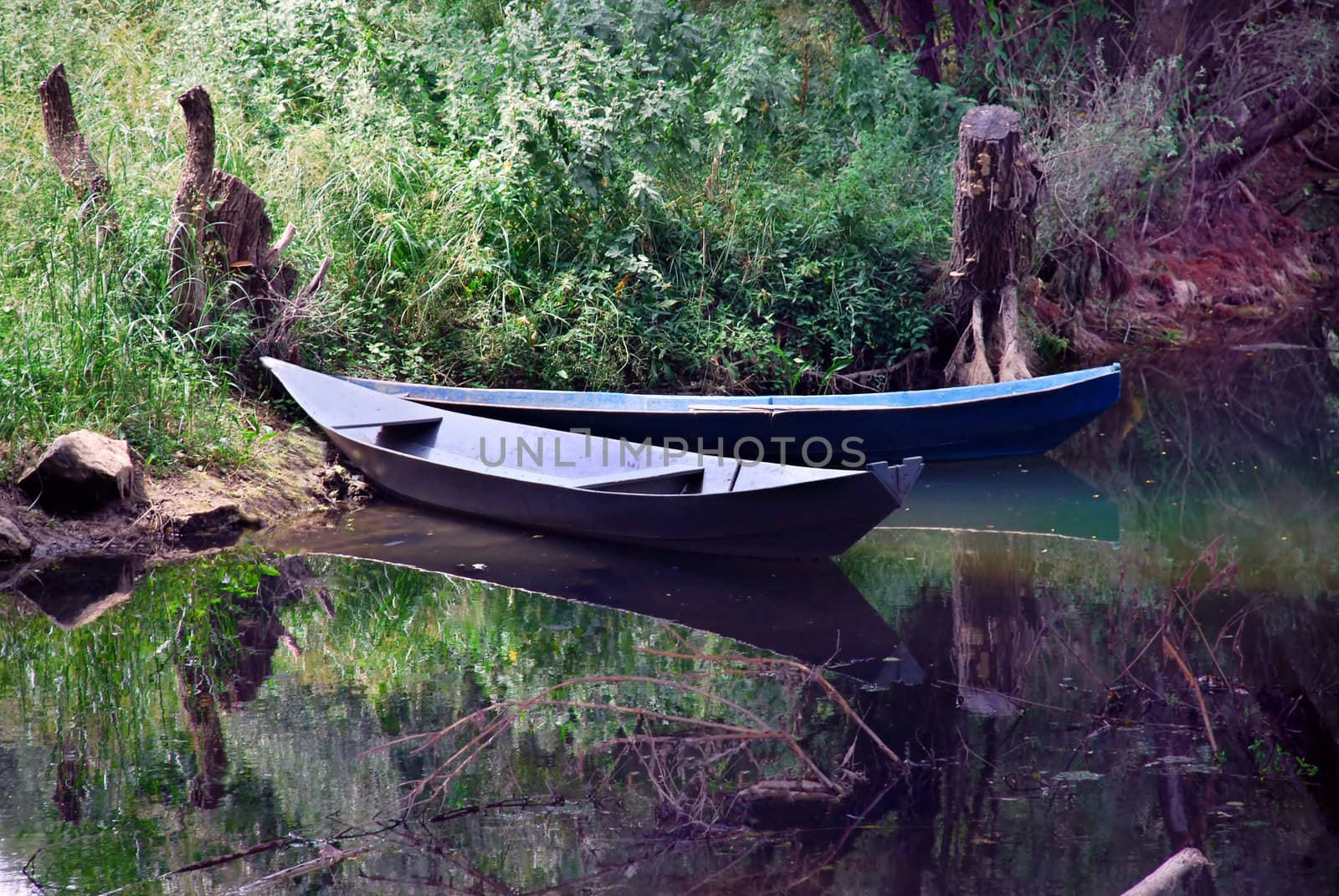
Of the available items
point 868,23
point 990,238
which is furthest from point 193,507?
point 868,23

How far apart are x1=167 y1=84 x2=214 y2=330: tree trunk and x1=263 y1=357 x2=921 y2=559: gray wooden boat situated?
633 millimetres

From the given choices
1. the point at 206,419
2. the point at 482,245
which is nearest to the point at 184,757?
the point at 206,419

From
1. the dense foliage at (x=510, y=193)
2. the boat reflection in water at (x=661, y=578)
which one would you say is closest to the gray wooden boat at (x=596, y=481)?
the boat reflection in water at (x=661, y=578)

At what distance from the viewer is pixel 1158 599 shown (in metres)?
5.46

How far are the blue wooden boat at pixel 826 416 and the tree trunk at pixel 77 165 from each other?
185cm

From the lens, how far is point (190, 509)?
677 cm

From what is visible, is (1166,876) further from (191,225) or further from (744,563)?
(191,225)

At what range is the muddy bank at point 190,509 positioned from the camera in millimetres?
6395

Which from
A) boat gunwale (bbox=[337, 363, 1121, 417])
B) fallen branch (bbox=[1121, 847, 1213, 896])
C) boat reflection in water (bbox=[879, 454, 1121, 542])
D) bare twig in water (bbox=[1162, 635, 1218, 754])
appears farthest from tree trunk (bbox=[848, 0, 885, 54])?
fallen branch (bbox=[1121, 847, 1213, 896])

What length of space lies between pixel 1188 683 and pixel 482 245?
6.20 meters

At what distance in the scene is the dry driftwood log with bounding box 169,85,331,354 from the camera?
7.52 meters

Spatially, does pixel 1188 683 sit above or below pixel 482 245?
below

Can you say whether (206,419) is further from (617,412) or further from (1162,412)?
(1162,412)

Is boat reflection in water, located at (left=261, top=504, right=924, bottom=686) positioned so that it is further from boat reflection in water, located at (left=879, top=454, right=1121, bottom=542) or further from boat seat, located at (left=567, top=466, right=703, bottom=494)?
boat reflection in water, located at (left=879, top=454, right=1121, bottom=542)
